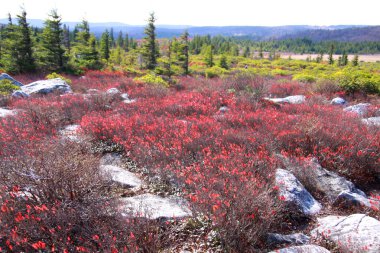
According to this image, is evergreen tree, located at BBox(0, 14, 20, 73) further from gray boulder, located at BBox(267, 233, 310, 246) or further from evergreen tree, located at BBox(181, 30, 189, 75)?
gray boulder, located at BBox(267, 233, 310, 246)

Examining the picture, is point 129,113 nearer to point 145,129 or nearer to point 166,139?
point 145,129

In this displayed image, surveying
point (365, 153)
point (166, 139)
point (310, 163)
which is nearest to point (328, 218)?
point (310, 163)

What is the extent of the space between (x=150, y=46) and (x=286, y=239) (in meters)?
21.7

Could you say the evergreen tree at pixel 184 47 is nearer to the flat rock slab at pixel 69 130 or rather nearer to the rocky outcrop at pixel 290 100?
the rocky outcrop at pixel 290 100

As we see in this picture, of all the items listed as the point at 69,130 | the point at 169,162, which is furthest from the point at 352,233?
the point at 69,130

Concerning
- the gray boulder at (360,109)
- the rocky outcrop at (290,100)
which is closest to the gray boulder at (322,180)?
the gray boulder at (360,109)

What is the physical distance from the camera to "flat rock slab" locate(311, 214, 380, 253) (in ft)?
10.7

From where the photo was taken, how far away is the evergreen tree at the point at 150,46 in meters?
21.9

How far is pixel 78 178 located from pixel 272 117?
226 inches

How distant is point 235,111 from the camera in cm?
855

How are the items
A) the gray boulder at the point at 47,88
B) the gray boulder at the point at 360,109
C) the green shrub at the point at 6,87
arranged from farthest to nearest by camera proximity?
the gray boulder at the point at 47,88 → the green shrub at the point at 6,87 → the gray boulder at the point at 360,109

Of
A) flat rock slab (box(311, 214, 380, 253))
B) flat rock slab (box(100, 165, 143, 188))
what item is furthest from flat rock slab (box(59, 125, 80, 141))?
flat rock slab (box(311, 214, 380, 253))

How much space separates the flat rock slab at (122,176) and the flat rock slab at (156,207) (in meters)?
0.49

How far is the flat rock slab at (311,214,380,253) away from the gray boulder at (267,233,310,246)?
0.22m
